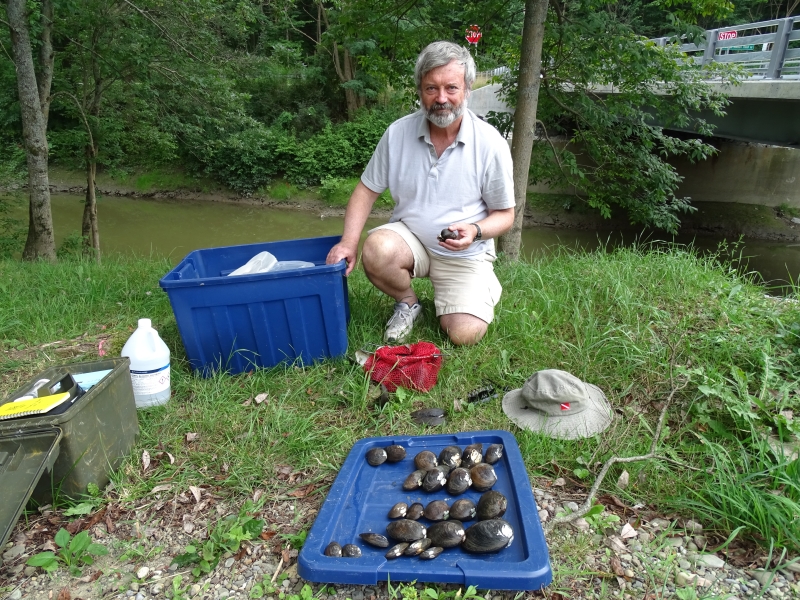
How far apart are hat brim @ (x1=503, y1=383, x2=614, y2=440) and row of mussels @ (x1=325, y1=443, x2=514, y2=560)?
0.87 feet

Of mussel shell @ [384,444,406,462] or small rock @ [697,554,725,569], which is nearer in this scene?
small rock @ [697,554,725,569]

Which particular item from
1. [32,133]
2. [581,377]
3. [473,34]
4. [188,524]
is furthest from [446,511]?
[32,133]

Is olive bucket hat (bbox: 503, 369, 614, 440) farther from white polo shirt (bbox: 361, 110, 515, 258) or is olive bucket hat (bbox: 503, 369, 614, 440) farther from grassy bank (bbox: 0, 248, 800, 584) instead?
white polo shirt (bbox: 361, 110, 515, 258)

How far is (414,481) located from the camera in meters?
1.82

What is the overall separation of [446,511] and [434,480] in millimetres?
142

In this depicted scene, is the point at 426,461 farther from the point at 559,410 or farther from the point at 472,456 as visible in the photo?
the point at 559,410

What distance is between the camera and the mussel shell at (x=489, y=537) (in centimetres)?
150

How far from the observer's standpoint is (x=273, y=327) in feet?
8.43

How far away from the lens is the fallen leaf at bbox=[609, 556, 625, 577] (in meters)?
1.54

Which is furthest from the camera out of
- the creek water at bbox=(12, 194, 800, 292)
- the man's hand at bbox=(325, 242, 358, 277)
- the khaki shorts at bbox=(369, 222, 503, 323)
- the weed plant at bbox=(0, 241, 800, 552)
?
the creek water at bbox=(12, 194, 800, 292)

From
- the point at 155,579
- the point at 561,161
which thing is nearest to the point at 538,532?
the point at 155,579

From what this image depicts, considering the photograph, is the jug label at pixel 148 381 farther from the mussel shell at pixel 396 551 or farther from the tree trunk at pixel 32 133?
the tree trunk at pixel 32 133

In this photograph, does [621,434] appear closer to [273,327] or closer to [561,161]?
[273,327]

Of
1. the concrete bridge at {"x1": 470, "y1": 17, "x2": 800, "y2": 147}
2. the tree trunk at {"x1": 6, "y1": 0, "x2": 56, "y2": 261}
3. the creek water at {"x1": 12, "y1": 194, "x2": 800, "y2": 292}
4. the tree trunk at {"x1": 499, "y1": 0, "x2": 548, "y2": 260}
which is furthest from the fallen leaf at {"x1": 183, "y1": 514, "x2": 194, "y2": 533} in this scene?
the creek water at {"x1": 12, "y1": 194, "x2": 800, "y2": 292}
